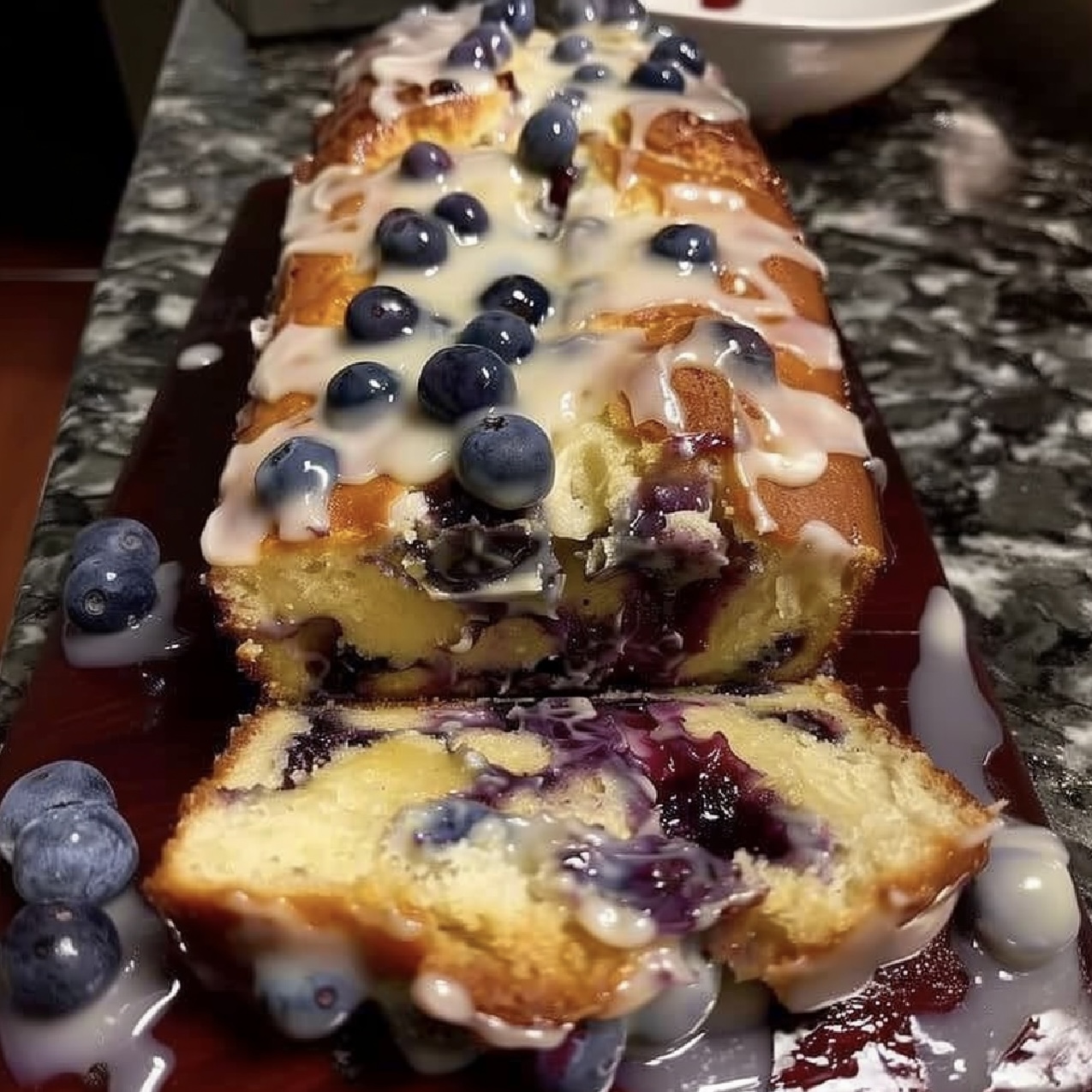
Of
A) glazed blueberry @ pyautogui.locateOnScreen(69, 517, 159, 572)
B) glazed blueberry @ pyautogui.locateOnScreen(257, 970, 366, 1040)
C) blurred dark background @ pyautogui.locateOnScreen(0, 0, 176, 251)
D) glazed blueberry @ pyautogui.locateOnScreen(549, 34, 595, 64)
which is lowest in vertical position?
blurred dark background @ pyautogui.locateOnScreen(0, 0, 176, 251)

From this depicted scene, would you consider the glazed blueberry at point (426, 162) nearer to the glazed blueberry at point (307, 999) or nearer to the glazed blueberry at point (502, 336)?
the glazed blueberry at point (502, 336)

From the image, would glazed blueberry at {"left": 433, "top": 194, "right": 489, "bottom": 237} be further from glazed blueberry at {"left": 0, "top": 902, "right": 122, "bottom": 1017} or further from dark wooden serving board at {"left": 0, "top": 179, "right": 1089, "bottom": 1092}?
glazed blueberry at {"left": 0, "top": 902, "right": 122, "bottom": 1017}

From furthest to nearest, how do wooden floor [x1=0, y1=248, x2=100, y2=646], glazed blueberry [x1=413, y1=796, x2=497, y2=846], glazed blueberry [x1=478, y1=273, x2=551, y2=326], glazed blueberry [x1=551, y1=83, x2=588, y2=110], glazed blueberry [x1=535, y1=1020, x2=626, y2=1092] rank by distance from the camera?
wooden floor [x1=0, y1=248, x2=100, y2=646]
glazed blueberry [x1=551, y1=83, x2=588, y2=110]
glazed blueberry [x1=478, y1=273, x2=551, y2=326]
glazed blueberry [x1=413, y1=796, x2=497, y2=846]
glazed blueberry [x1=535, y1=1020, x2=626, y2=1092]

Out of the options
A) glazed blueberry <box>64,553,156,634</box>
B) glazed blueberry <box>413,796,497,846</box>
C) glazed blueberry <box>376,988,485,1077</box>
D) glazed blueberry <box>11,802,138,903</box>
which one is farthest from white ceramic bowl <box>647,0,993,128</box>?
glazed blueberry <box>376,988,485,1077</box>

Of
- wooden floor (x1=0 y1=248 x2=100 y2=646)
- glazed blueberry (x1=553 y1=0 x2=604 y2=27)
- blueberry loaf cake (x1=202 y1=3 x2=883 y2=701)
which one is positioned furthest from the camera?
wooden floor (x1=0 y1=248 x2=100 y2=646)

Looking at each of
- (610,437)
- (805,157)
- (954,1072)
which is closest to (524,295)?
(610,437)

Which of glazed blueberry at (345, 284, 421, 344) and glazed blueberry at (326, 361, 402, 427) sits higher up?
glazed blueberry at (345, 284, 421, 344)

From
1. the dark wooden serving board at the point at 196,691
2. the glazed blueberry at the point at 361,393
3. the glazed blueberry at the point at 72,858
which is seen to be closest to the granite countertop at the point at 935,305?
the dark wooden serving board at the point at 196,691

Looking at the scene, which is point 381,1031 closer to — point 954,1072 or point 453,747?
point 453,747
